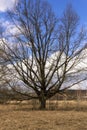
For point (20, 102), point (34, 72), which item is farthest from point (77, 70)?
point (20, 102)

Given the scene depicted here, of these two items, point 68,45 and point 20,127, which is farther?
point 68,45

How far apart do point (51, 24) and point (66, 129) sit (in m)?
17.0

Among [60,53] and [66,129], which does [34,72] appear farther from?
[66,129]

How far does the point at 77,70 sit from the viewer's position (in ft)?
96.1

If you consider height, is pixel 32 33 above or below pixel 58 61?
above

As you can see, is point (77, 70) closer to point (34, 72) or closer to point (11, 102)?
point (34, 72)

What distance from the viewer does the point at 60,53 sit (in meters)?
28.7

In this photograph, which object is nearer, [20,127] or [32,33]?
[20,127]

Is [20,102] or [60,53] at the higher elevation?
[60,53]

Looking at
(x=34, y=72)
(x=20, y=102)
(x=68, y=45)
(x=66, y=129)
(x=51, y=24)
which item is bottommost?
(x=66, y=129)

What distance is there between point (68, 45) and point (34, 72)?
3.72 meters

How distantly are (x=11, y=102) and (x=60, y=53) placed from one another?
6.25 meters

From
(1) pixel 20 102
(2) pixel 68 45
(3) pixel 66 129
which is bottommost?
(3) pixel 66 129

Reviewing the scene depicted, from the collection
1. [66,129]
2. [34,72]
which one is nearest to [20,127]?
[66,129]
